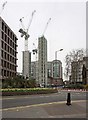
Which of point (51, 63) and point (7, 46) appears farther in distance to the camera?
point (51, 63)

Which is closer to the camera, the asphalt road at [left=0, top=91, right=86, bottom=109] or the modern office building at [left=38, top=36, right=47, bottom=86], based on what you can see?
the asphalt road at [left=0, top=91, right=86, bottom=109]

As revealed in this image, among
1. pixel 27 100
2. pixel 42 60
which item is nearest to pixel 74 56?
pixel 42 60

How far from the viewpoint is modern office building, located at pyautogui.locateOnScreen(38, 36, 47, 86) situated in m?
84.1

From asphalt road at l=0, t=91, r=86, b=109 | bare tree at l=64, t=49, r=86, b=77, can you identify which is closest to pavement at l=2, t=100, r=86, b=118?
asphalt road at l=0, t=91, r=86, b=109

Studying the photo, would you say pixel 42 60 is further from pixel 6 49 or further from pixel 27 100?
pixel 27 100

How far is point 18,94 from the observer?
36781 mm

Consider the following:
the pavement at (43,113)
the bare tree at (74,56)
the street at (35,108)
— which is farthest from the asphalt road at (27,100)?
the bare tree at (74,56)

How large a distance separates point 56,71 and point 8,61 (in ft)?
147

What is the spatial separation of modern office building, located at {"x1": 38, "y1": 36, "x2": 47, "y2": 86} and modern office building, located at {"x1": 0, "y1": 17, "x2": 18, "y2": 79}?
11.1 m

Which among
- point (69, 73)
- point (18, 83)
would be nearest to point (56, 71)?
point (69, 73)

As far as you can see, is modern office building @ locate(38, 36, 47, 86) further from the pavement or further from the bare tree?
the pavement

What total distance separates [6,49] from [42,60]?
46.8 ft

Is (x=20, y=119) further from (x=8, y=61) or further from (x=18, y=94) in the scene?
(x=8, y=61)

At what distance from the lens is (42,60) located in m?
86.9
